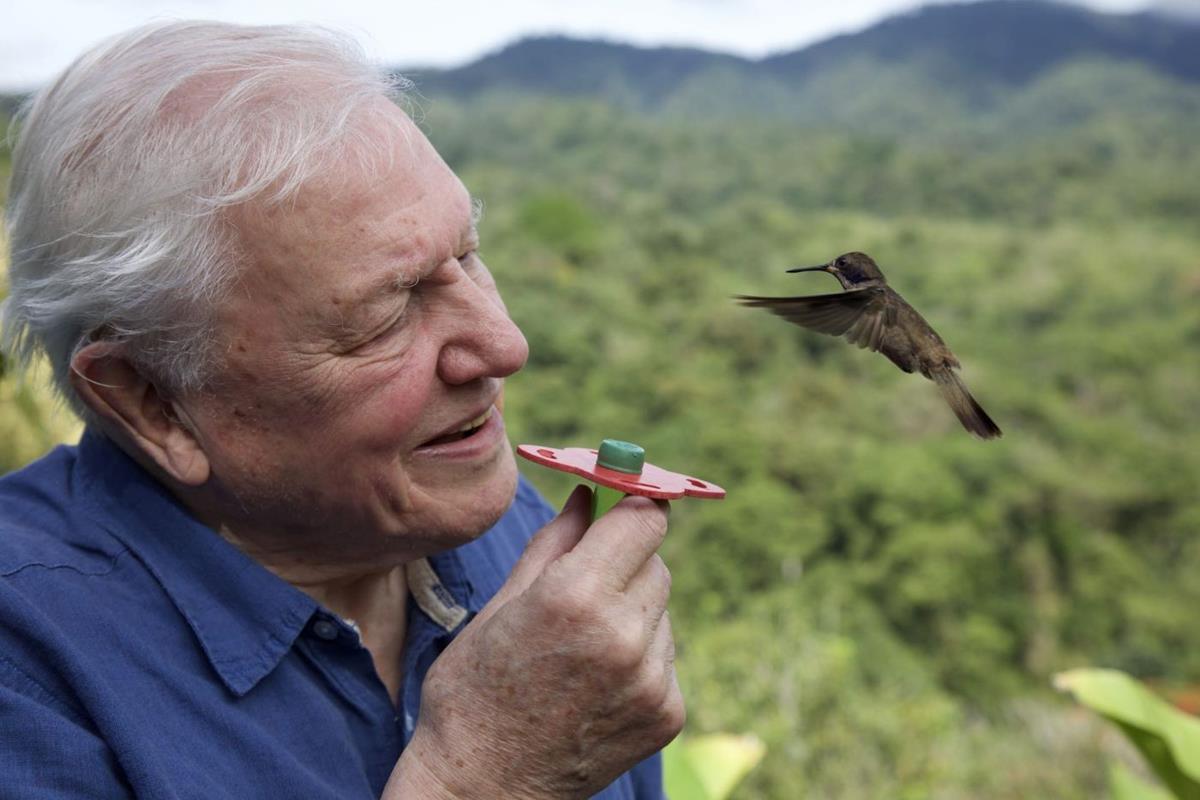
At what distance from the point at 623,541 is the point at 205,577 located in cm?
61

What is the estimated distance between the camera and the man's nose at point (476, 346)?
1.42 metres

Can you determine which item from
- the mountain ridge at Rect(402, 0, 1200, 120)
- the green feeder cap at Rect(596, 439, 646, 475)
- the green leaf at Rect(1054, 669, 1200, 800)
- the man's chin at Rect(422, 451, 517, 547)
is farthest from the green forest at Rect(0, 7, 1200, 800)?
the green feeder cap at Rect(596, 439, 646, 475)

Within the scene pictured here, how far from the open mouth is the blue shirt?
28 cm

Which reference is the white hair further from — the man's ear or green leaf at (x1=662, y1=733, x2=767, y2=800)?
green leaf at (x1=662, y1=733, x2=767, y2=800)

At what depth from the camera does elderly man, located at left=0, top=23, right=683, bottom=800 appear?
123 centimetres

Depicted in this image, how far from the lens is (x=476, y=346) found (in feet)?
4.70

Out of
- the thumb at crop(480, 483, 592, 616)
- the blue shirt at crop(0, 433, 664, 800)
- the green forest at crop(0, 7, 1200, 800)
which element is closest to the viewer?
the blue shirt at crop(0, 433, 664, 800)

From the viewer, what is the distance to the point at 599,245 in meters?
34.7

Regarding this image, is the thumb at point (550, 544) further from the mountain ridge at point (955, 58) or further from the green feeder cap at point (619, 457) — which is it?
the mountain ridge at point (955, 58)

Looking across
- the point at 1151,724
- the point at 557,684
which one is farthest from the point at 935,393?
the point at 557,684

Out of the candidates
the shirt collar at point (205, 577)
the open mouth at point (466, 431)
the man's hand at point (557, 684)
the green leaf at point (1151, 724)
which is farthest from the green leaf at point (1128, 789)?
the shirt collar at point (205, 577)

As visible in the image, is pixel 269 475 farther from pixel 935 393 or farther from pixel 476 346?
pixel 935 393

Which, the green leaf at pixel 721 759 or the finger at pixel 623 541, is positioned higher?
the finger at pixel 623 541

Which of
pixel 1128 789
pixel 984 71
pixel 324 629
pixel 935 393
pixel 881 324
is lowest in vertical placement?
pixel 935 393
